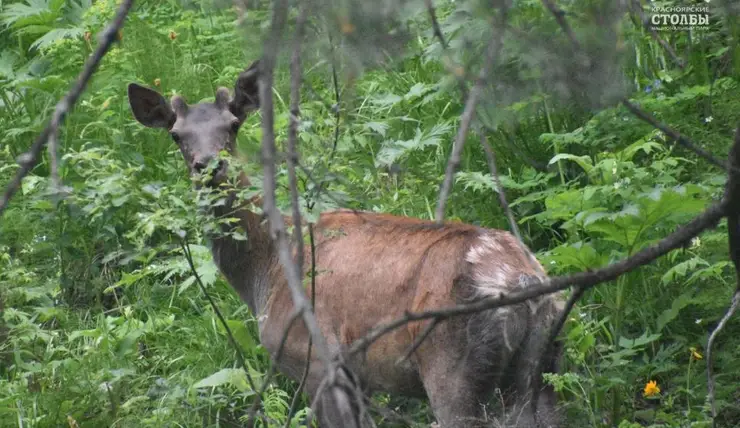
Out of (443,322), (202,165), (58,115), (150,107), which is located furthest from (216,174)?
(58,115)

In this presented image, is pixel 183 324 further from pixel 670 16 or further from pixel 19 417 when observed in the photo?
pixel 670 16

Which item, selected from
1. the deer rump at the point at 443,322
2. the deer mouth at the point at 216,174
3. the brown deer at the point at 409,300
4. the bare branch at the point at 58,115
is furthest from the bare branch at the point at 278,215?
the deer mouth at the point at 216,174

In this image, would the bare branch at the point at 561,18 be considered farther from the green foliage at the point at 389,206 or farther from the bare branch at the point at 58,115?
the bare branch at the point at 58,115

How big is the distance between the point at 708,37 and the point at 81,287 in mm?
4490

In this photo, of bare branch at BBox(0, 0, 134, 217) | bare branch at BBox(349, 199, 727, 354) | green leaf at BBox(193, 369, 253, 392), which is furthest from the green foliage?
bare branch at BBox(0, 0, 134, 217)

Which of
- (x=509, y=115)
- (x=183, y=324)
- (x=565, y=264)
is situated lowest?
(x=183, y=324)

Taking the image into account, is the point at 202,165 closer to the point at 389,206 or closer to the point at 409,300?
the point at 389,206

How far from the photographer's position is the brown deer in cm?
500

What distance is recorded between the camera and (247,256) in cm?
654

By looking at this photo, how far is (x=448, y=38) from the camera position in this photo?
629cm

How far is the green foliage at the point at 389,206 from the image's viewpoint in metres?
4.97

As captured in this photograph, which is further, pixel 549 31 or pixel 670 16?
pixel 670 16

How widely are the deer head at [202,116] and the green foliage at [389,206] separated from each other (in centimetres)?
24

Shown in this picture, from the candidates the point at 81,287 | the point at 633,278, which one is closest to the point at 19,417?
the point at 81,287
